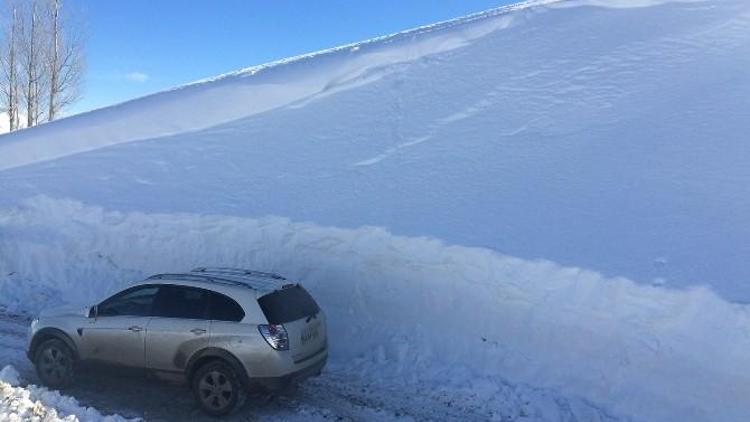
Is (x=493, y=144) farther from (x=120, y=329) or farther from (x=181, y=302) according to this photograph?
(x=120, y=329)

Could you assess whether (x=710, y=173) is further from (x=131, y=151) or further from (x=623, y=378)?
(x=131, y=151)

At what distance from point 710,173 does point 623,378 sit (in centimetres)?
532

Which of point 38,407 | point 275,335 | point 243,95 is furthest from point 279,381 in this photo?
point 243,95

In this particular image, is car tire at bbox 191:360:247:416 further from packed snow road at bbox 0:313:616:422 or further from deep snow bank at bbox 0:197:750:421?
deep snow bank at bbox 0:197:750:421

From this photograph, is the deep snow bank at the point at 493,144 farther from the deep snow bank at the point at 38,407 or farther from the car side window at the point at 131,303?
the deep snow bank at the point at 38,407

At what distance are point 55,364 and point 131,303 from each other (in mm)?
1302

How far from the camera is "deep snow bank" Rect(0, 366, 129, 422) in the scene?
237 inches

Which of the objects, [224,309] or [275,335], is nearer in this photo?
[275,335]

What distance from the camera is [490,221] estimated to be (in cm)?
1196

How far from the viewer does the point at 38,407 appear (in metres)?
6.23

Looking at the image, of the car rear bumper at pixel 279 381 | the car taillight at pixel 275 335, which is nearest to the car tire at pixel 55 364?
the car rear bumper at pixel 279 381

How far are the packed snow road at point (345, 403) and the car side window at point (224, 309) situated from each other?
1040 millimetres

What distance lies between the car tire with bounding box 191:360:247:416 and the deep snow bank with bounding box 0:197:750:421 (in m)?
2.55

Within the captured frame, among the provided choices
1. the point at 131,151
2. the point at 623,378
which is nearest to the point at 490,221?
the point at 623,378
